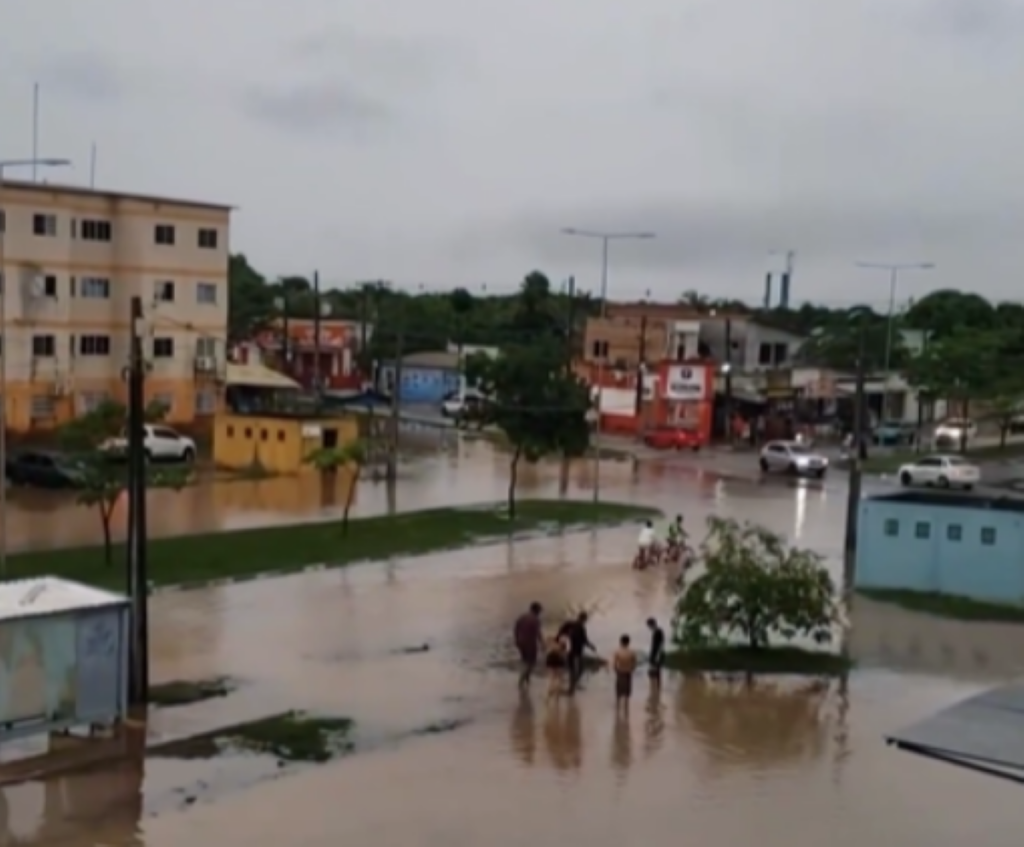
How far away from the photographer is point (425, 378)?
84.9 m

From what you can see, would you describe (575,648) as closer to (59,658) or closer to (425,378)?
(59,658)

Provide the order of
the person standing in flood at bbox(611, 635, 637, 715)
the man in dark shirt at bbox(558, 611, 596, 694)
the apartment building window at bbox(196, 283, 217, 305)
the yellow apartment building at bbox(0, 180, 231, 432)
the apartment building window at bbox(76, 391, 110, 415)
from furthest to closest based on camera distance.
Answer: the apartment building window at bbox(196, 283, 217, 305), the apartment building window at bbox(76, 391, 110, 415), the yellow apartment building at bbox(0, 180, 231, 432), the man in dark shirt at bbox(558, 611, 596, 694), the person standing in flood at bbox(611, 635, 637, 715)

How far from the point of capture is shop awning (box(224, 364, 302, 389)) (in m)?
61.8

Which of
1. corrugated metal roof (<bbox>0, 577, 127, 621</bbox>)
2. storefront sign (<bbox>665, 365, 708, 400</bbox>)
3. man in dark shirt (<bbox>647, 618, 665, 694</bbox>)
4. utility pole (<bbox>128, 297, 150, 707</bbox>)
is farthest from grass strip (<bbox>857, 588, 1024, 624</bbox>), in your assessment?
storefront sign (<bbox>665, 365, 708, 400</bbox>)

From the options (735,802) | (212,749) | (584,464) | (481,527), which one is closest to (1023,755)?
(735,802)

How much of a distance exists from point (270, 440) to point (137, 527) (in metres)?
29.6

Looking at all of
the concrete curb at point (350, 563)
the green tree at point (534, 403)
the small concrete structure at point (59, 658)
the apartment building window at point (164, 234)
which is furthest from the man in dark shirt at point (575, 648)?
the apartment building window at point (164, 234)

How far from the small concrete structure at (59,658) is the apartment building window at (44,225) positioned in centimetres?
3501

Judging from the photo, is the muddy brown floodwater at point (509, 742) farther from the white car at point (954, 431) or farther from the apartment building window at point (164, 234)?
the white car at point (954, 431)

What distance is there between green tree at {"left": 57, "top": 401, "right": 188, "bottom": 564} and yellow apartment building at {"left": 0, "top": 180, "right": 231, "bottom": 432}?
19112mm

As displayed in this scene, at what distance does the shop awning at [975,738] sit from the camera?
11.2 metres

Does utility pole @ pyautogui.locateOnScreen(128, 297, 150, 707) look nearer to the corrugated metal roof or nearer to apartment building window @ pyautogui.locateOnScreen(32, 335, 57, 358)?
the corrugated metal roof

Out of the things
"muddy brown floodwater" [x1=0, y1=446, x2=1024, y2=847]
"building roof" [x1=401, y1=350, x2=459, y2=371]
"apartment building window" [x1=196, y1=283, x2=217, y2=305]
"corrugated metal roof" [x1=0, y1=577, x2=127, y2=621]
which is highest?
"apartment building window" [x1=196, y1=283, x2=217, y2=305]

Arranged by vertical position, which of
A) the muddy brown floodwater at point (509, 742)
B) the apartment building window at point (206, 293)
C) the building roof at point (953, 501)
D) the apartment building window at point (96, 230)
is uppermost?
the apartment building window at point (96, 230)
